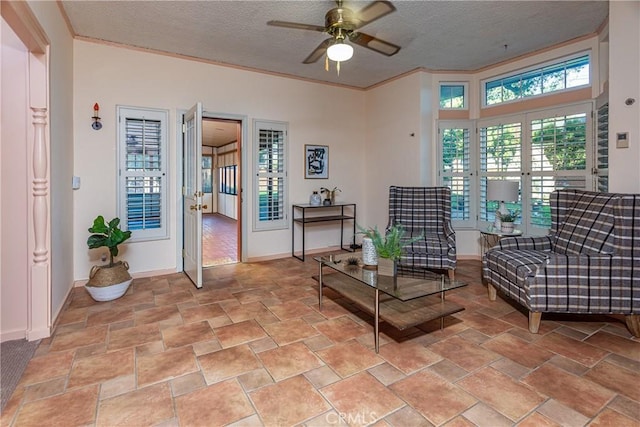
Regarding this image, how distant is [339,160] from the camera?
5.74 meters

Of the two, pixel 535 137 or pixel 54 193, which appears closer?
pixel 54 193

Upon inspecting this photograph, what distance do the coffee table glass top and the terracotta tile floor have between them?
406 millimetres

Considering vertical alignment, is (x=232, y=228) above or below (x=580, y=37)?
below

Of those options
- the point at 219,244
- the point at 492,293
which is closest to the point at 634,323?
the point at 492,293

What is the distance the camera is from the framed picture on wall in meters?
5.38

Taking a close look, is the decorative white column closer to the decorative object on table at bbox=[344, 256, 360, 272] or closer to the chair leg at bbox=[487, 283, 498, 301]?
the decorative object on table at bbox=[344, 256, 360, 272]

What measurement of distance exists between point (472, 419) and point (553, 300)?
1.43 metres

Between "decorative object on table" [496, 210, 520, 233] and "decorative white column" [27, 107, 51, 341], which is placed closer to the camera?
"decorative white column" [27, 107, 51, 341]

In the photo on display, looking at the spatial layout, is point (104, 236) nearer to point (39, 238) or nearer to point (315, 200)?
point (39, 238)

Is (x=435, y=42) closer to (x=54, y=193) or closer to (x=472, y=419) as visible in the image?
(x=472, y=419)

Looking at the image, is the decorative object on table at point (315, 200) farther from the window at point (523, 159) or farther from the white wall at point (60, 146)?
the white wall at point (60, 146)

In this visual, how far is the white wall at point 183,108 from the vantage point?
3.77 m

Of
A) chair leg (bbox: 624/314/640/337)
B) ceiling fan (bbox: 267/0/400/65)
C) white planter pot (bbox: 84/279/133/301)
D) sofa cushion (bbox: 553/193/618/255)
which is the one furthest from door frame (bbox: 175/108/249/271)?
chair leg (bbox: 624/314/640/337)

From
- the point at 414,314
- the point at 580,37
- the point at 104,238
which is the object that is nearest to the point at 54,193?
the point at 104,238
